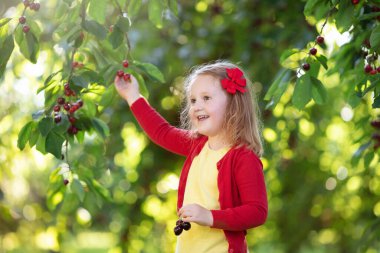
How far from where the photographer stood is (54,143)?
2.19 metres

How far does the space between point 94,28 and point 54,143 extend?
368 millimetres

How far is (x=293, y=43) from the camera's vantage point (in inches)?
150

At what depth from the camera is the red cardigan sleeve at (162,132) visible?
2383 millimetres

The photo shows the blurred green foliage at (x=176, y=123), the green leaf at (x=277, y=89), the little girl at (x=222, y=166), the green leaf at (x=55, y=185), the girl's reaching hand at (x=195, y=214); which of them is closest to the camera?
the girl's reaching hand at (x=195, y=214)

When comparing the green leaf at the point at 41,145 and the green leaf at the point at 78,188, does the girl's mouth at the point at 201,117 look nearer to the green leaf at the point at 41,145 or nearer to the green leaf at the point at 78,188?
the green leaf at the point at 41,145

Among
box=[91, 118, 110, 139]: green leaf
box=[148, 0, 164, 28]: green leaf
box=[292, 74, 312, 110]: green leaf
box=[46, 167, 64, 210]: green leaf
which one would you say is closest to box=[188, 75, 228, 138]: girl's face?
box=[292, 74, 312, 110]: green leaf

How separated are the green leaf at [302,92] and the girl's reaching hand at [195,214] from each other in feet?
1.80

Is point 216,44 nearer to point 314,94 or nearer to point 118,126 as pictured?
point 118,126

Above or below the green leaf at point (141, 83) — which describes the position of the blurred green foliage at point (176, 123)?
above

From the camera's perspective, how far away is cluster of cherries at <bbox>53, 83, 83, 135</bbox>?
7.41 feet

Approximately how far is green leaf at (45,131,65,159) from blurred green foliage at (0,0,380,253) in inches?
10.0

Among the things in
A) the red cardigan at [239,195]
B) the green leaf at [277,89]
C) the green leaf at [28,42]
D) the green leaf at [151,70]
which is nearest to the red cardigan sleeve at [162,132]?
the green leaf at [151,70]

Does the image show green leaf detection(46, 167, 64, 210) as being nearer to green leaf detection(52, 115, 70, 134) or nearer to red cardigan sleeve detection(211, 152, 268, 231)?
green leaf detection(52, 115, 70, 134)

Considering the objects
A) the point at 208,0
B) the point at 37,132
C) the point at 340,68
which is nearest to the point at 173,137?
the point at 37,132
